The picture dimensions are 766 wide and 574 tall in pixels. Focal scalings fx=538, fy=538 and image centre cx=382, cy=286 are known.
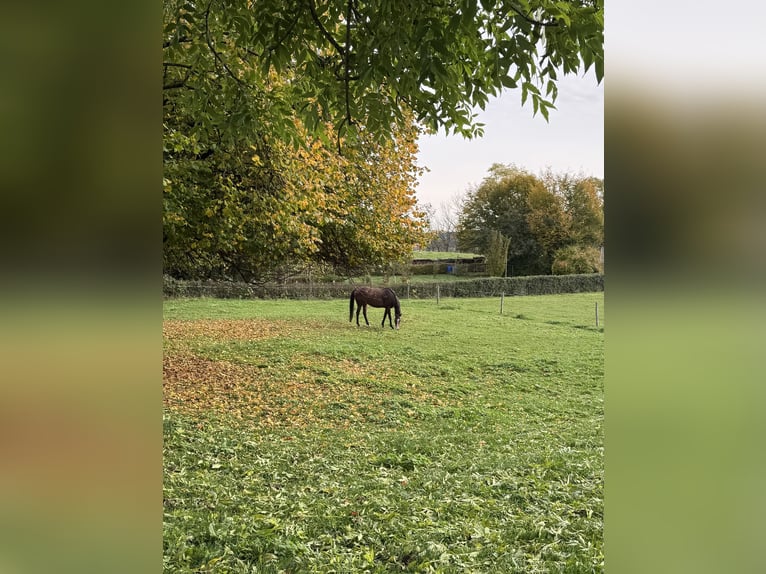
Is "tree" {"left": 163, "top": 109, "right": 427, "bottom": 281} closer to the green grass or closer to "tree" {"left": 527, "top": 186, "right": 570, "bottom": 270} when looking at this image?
the green grass

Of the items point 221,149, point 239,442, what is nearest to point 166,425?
point 239,442

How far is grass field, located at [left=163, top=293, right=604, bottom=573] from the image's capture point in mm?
2918

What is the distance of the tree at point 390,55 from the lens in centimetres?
174

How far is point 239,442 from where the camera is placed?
5.01m

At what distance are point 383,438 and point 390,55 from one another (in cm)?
420

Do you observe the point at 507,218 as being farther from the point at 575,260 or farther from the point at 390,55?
the point at 390,55

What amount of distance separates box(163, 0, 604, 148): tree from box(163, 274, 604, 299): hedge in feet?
24.7

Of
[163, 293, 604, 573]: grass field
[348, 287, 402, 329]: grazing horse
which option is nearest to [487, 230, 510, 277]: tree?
[163, 293, 604, 573]: grass field

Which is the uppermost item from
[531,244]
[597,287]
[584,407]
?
[531,244]

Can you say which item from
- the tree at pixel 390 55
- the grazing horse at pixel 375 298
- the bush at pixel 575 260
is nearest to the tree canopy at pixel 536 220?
the bush at pixel 575 260
